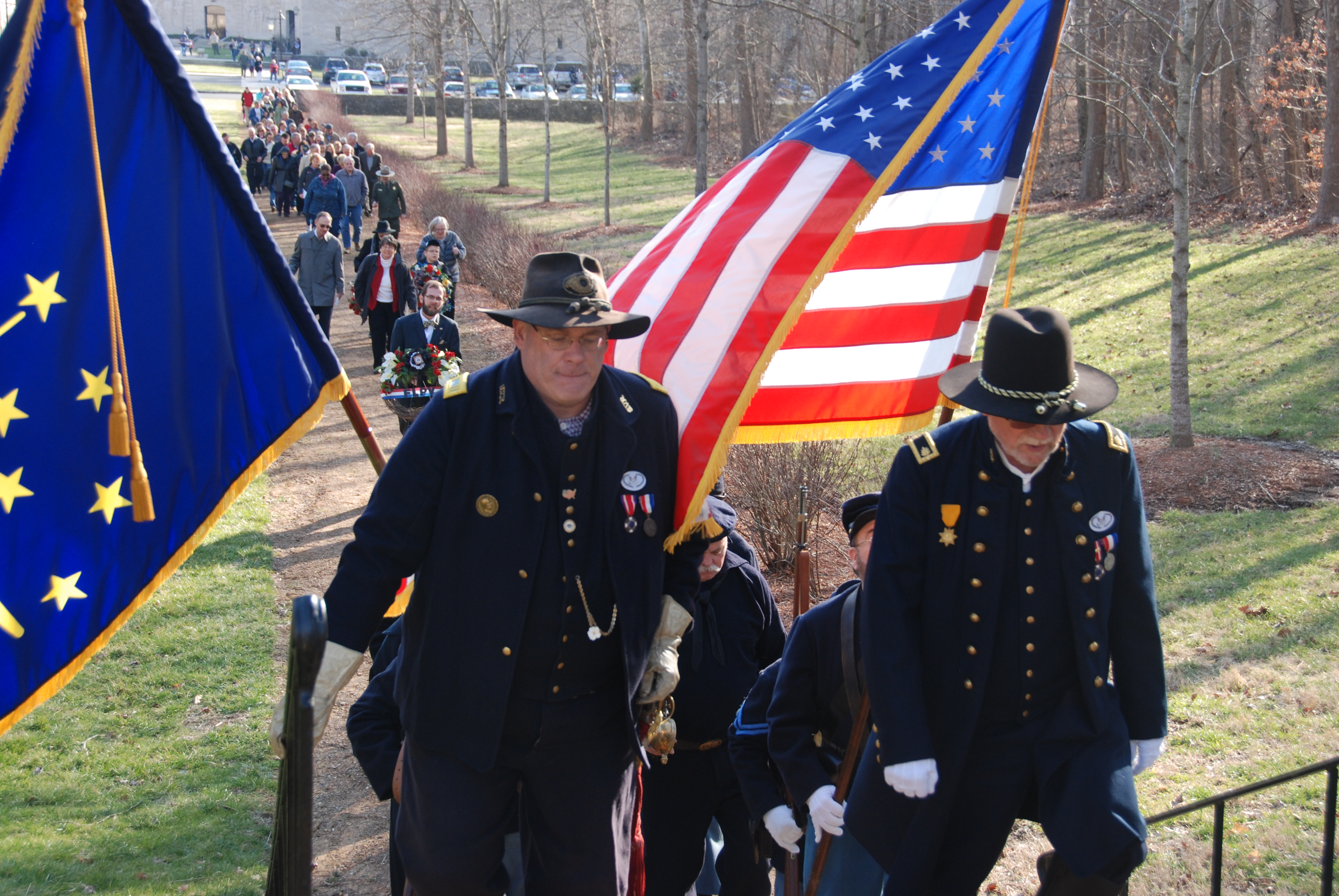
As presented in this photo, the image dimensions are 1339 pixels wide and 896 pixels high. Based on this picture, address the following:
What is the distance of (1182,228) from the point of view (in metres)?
10.9

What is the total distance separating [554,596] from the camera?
3598 millimetres

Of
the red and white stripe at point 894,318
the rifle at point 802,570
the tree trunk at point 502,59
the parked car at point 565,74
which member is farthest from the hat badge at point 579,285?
the parked car at point 565,74

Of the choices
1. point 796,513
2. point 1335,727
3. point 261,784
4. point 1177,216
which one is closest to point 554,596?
point 261,784

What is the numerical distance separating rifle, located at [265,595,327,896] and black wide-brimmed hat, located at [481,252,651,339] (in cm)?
151

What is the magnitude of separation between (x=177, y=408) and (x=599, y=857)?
1.83m

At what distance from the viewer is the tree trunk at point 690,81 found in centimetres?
3359

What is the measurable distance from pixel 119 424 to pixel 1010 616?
8.00 ft

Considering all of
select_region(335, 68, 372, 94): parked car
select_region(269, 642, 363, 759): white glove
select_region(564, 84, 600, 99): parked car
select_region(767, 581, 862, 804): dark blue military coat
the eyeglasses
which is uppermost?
select_region(335, 68, 372, 94): parked car

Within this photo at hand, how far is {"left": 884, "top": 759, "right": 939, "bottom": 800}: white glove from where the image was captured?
326cm

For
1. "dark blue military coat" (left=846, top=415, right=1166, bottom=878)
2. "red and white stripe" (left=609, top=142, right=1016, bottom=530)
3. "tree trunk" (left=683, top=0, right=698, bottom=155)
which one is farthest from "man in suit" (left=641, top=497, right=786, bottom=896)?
"tree trunk" (left=683, top=0, right=698, bottom=155)

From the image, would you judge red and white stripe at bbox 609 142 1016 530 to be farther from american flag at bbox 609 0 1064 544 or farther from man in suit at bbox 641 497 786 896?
man in suit at bbox 641 497 786 896

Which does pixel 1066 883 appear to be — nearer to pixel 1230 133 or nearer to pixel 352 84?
pixel 1230 133

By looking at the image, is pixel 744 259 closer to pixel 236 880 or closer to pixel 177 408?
pixel 177 408

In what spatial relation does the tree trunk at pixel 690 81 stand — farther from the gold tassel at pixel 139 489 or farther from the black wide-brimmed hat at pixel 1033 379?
the gold tassel at pixel 139 489
